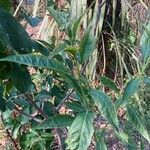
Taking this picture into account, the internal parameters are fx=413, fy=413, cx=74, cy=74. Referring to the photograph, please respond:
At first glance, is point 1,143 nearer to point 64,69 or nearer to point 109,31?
point 109,31

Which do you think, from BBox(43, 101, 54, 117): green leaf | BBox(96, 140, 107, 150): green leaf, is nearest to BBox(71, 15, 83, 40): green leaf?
BBox(96, 140, 107, 150): green leaf

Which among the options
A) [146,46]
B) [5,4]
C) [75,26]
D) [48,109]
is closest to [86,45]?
[75,26]

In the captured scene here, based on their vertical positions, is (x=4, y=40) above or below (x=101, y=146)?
above

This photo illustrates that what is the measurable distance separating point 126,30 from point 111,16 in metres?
0.15

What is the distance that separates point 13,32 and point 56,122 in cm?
25

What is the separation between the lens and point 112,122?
753 millimetres

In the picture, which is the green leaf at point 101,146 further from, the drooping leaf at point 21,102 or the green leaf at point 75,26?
the drooping leaf at point 21,102

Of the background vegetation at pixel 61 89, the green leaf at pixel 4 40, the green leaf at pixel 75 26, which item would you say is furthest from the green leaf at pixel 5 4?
the green leaf at pixel 75 26

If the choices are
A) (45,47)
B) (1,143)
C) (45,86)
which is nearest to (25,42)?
(45,47)

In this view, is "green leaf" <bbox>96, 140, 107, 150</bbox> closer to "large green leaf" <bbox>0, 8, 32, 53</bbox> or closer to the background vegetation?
the background vegetation

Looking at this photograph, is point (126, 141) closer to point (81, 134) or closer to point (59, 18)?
point (81, 134)

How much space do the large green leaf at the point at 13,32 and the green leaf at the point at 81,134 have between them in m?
0.27

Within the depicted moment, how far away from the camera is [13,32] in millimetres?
978

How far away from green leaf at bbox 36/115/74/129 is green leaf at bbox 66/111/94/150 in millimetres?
70
